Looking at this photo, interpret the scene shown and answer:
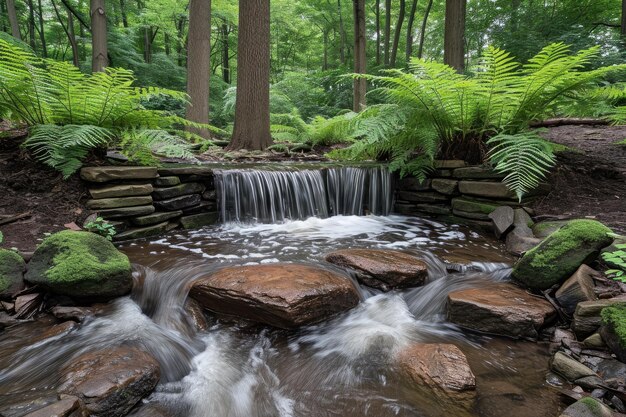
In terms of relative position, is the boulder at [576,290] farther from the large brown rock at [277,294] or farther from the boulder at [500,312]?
the large brown rock at [277,294]

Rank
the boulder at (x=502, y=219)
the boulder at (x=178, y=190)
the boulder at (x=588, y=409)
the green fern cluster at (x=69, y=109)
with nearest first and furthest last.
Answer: the boulder at (x=588, y=409) < the green fern cluster at (x=69, y=109) < the boulder at (x=502, y=219) < the boulder at (x=178, y=190)

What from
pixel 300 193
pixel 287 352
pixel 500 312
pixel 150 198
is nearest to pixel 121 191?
pixel 150 198

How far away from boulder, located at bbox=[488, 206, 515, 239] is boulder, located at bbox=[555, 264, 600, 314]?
1444 millimetres

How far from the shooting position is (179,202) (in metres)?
4.54

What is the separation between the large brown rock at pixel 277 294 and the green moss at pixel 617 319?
1.62m

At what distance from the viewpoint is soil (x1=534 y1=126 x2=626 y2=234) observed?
155 inches

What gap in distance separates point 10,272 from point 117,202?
1.41 m

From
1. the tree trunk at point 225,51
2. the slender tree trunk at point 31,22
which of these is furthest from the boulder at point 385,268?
the slender tree trunk at point 31,22

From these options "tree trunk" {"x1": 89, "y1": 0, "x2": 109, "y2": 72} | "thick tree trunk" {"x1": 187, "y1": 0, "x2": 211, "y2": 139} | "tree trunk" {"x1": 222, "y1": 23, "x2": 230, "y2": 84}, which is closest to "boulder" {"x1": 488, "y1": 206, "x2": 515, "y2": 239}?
"thick tree trunk" {"x1": 187, "y1": 0, "x2": 211, "y2": 139}

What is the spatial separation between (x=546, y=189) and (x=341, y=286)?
133 inches

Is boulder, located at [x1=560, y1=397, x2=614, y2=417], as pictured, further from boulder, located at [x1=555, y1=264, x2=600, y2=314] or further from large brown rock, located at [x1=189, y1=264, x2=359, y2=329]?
large brown rock, located at [x1=189, y1=264, x2=359, y2=329]

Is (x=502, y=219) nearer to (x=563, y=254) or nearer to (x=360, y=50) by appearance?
(x=563, y=254)

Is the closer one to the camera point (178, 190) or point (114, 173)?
point (114, 173)

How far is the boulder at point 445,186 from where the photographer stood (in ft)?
16.1
